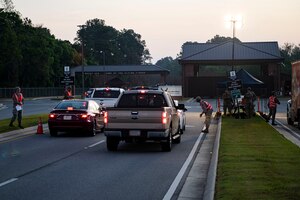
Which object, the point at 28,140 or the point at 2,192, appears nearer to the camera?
the point at 2,192

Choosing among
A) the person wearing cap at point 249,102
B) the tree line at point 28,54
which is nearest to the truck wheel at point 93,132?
the person wearing cap at point 249,102

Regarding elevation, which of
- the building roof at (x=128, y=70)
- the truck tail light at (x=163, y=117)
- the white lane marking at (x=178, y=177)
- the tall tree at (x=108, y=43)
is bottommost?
the white lane marking at (x=178, y=177)

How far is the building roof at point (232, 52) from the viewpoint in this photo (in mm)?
80625

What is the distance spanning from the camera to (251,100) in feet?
104

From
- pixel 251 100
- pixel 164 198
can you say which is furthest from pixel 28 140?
pixel 251 100

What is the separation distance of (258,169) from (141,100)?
22.7 ft

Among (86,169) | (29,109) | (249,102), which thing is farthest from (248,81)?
(86,169)

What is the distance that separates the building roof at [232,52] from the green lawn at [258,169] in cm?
6225

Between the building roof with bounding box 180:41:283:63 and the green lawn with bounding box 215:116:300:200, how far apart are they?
62250mm

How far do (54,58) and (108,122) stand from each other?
88814mm

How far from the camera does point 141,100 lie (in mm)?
17594

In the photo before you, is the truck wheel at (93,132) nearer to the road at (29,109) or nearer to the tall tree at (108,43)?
the road at (29,109)

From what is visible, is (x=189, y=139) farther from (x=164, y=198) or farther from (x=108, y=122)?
(x=164, y=198)

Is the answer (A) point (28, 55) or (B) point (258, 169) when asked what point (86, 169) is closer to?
(B) point (258, 169)
